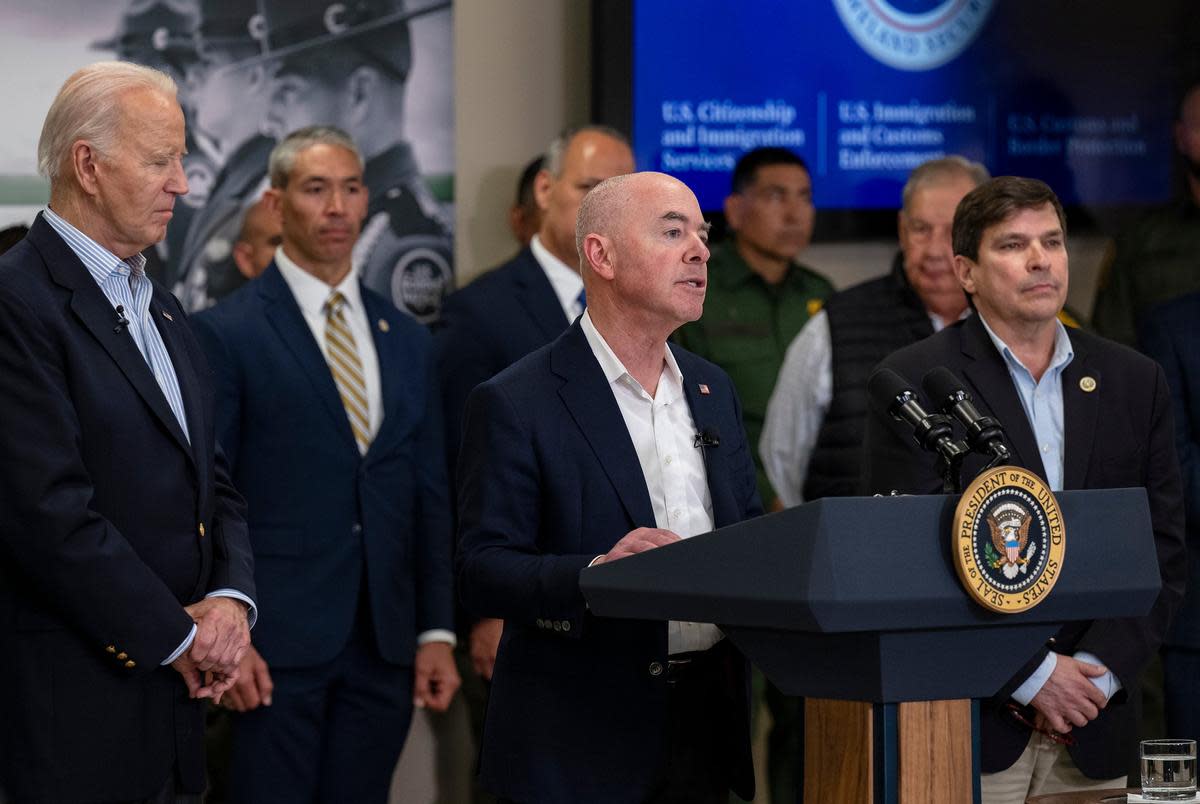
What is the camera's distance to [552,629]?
2715 mm

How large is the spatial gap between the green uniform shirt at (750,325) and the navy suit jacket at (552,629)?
1.90m

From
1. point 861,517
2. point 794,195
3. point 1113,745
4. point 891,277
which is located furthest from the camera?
point 794,195

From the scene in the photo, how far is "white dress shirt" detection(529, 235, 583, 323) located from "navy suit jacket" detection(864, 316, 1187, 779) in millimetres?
1225

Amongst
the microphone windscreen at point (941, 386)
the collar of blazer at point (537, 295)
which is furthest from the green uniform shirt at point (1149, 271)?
the microphone windscreen at point (941, 386)

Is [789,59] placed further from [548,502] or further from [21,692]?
[21,692]

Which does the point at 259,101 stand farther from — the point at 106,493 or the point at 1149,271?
the point at 1149,271

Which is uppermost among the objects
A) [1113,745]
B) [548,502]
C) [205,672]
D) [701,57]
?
[701,57]

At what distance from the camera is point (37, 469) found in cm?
262

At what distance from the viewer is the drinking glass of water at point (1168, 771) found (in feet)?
8.48

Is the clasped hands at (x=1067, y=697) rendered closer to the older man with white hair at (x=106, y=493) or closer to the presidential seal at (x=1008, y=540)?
the presidential seal at (x=1008, y=540)

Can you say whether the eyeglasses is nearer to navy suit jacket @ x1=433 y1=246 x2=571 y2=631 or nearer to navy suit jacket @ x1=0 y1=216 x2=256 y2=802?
navy suit jacket @ x1=0 y1=216 x2=256 y2=802

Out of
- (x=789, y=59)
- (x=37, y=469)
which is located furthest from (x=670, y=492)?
(x=789, y=59)

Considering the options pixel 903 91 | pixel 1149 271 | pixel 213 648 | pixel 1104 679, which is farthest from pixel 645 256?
pixel 1149 271

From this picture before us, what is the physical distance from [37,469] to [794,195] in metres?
2.78
